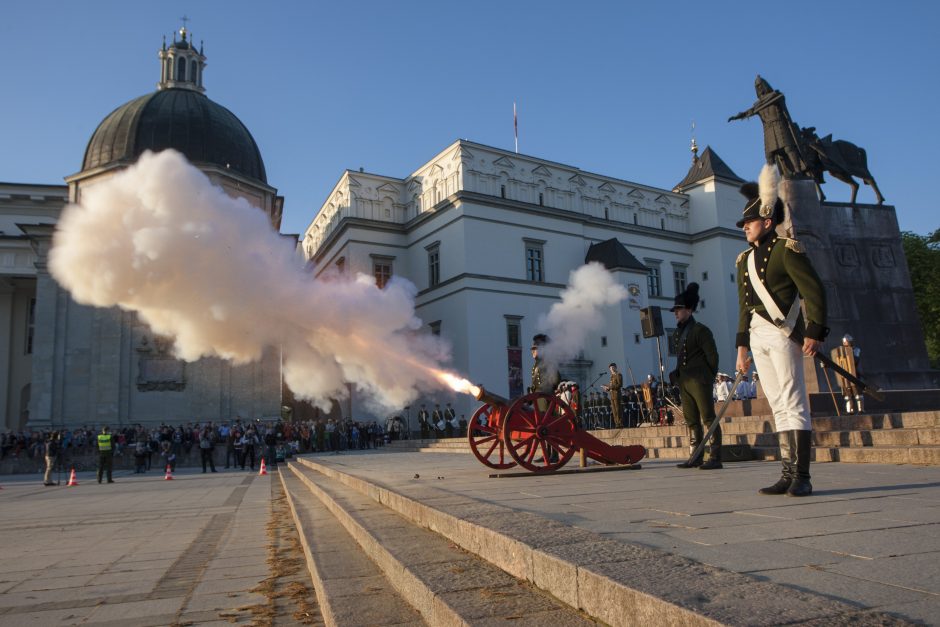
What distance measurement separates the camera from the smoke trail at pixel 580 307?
39.5 m

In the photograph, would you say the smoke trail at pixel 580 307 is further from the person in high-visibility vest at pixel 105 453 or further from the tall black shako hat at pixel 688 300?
the tall black shako hat at pixel 688 300

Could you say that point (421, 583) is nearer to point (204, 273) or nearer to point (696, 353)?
point (696, 353)

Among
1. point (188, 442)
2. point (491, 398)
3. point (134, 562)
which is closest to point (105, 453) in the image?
point (188, 442)

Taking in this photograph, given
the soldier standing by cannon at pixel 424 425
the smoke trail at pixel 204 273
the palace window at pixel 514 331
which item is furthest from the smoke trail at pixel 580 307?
the smoke trail at pixel 204 273

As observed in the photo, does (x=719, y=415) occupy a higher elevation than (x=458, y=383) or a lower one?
lower

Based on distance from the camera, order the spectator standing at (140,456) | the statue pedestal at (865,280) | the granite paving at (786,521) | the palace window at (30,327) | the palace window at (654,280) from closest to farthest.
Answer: the granite paving at (786,521) < the statue pedestal at (865,280) < the spectator standing at (140,456) < the palace window at (30,327) < the palace window at (654,280)

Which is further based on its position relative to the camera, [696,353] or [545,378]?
[545,378]

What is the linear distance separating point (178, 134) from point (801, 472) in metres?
36.8

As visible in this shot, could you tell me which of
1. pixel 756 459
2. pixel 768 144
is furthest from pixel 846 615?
pixel 768 144

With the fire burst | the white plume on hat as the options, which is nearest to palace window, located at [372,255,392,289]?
the fire burst

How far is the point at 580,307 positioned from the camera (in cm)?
4281

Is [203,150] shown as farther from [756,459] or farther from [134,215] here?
[756,459]

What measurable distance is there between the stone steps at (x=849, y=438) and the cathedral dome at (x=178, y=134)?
3017cm

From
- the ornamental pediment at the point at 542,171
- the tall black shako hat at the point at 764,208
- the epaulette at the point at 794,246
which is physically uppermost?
the ornamental pediment at the point at 542,171
